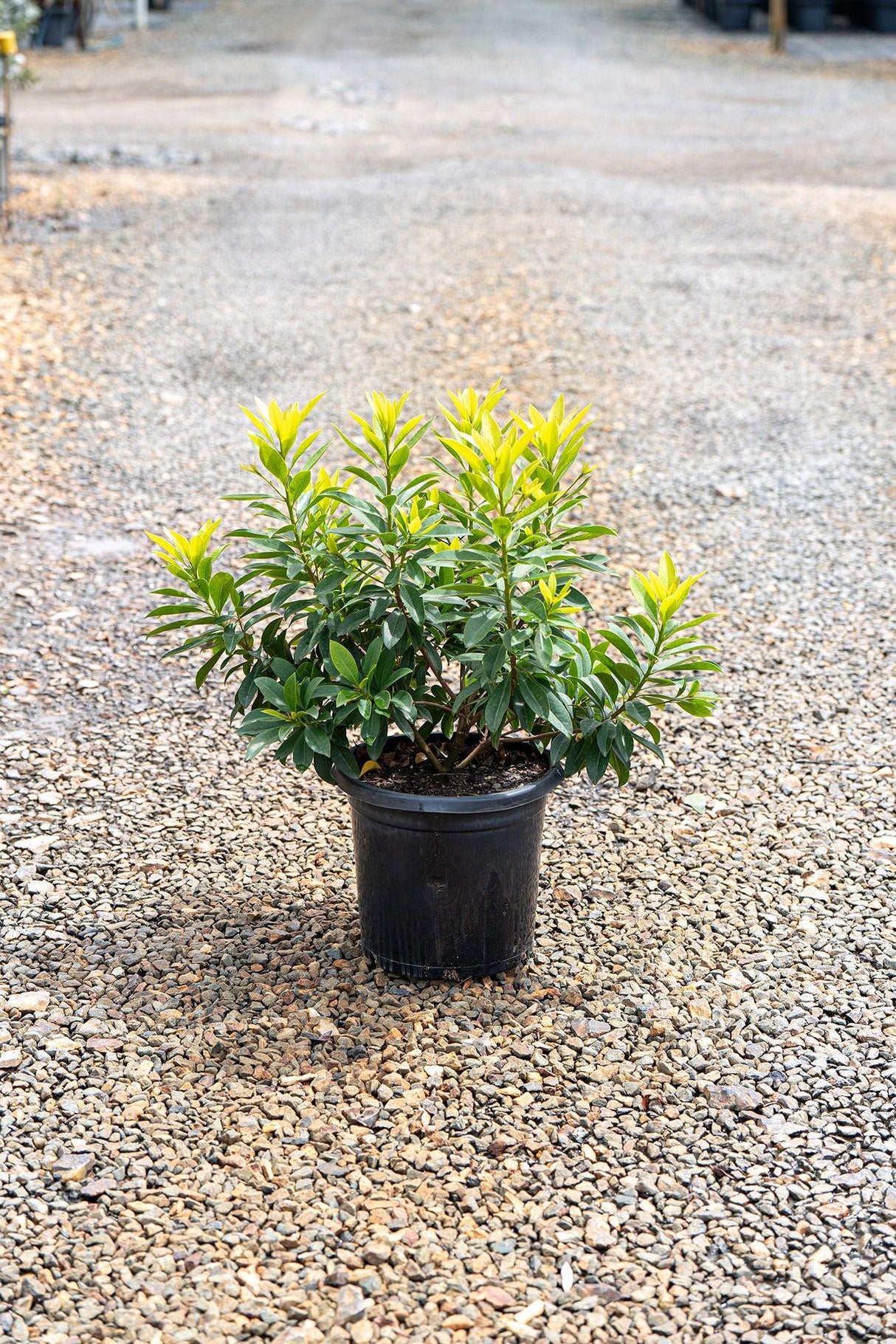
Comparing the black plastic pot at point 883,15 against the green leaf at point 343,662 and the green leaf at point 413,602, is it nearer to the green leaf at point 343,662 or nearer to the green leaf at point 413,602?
the green leaf at point 413,602

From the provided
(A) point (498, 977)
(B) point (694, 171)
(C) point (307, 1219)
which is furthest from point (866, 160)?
(C) point (307, 1219)

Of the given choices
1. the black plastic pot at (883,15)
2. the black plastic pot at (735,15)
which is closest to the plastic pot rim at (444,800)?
the black plastic pot at (883,15)

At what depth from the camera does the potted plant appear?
250 centimetres

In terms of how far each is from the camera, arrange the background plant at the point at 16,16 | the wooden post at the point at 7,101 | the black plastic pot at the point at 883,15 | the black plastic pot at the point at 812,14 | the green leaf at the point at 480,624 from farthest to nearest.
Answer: the black plastic pot at the point at 812,14, the black plastic pot at the point at 883,15, the background plant at the point at 16,16, the wooden post at the point at 7,101, the green leaf at the point at 480,624

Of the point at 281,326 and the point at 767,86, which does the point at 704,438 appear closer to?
the point at 281,326

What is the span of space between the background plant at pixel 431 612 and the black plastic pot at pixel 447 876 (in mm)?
120

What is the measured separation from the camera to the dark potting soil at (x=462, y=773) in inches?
108

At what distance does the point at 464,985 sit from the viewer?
109 inches

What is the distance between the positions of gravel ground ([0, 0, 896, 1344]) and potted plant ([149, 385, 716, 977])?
0.25 m

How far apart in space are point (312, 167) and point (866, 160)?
451 cm

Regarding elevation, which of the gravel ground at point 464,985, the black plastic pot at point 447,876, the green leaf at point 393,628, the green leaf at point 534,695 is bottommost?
the gravel ground at point 464,985

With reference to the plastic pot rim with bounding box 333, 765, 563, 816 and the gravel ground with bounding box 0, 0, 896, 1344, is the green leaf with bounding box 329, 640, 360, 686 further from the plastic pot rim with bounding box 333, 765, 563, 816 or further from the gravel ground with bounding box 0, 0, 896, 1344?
the gravel ground with bounding box 0, 0, 896, 1344

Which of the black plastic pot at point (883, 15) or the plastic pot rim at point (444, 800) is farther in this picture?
the black plastic pot at point (883, 15)

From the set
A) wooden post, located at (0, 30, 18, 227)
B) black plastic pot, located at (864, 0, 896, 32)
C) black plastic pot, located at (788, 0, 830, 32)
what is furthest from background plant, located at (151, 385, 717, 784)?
black plastic pot, located at (788, 0, 830, 32)
